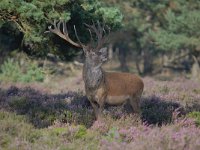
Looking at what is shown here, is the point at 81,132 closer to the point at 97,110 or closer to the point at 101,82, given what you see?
the point at 97,110

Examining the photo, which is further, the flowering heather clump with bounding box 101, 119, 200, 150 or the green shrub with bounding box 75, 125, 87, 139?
the green shrub with bounding box 75, 125, 87, 139

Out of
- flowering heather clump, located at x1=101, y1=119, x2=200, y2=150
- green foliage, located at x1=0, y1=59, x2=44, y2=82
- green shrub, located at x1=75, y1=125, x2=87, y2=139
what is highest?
flowering heather clump, located at x1=101, y1=119, x2=200, y2=150

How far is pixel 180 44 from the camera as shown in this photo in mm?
28312

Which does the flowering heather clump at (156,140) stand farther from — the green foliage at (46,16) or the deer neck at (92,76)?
the green foliage at (46,16)

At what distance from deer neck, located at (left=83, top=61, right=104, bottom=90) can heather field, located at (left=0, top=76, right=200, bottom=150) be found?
68 centimetres

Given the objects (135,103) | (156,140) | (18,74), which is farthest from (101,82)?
(18,74)

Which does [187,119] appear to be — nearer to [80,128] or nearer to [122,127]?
[122,127]

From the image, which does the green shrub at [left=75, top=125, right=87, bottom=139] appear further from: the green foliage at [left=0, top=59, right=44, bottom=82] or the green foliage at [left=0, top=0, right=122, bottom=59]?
the green foliage at [left=0, top=59, right=44, bottom=82]

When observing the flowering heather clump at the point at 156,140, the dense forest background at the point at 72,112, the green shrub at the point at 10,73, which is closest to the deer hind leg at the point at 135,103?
the dense forest background at the point at 72,112

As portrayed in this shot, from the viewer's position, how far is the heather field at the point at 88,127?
7.11 m

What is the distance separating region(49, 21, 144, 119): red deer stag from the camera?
343 inches

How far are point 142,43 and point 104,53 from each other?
2945 centimetres

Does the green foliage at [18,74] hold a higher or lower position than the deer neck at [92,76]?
lower

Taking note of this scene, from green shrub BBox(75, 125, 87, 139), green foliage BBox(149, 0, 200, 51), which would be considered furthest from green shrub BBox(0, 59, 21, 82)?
green shrub BBox(75, 125, 87, 139)
